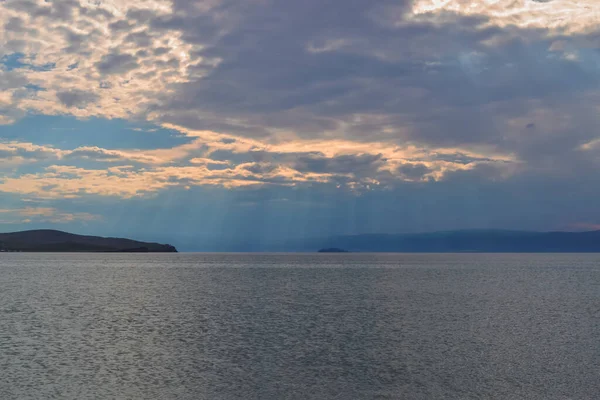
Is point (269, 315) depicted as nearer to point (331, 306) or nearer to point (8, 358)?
point (331, 306)

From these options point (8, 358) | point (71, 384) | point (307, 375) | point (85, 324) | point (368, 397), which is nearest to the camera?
point (368, 397)

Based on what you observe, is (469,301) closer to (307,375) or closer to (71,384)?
(307,375)

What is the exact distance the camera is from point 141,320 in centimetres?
6122

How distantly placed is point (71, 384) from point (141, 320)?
93.2ft

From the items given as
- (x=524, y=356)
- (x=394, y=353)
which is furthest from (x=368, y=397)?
(x=524, y=356)

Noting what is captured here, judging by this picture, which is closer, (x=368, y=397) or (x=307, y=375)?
(x=368, y=397)

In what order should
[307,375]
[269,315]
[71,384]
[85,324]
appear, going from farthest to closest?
[269,315] → [85,324] → [307,375] → [71,384]

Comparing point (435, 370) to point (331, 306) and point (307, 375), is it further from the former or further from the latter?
point (331, 306)

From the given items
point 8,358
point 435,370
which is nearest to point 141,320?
point 8,358

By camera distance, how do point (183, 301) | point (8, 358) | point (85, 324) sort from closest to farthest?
point (8, 358) < point (85, 324) < point (183, 301)

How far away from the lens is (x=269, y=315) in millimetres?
66750

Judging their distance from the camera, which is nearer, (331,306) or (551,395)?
(551,395)

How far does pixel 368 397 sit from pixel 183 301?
57530mm

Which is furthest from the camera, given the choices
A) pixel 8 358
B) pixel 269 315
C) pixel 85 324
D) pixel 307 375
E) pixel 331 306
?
pixel 331 306
